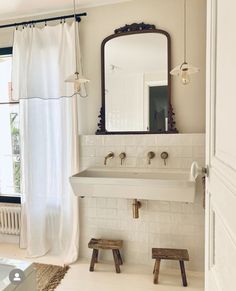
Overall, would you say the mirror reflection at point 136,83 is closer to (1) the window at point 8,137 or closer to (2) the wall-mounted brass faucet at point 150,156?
(2) the wall-mounted brass faucet at point 150,156

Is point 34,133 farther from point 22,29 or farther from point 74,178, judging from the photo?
point 22,29

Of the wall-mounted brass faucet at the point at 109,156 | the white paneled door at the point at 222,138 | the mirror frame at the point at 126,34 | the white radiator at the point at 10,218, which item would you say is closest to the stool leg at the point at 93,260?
the wall-mounted brass faucet at the point at 109,156

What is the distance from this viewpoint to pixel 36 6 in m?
2.61

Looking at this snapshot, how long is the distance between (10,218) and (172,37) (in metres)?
2.63

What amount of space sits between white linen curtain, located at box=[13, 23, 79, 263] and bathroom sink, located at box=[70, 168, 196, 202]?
440 millimetres

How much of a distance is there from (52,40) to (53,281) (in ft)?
7.65

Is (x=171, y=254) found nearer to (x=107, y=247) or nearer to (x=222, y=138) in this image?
(x=107, y=247)

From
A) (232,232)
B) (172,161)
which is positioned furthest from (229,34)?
(172,161)

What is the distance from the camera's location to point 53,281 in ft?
7.61

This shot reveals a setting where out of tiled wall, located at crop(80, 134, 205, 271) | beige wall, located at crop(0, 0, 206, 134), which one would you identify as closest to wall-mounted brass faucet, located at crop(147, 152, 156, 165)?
tiled wall, located at crop(80, 134, 205, 271)

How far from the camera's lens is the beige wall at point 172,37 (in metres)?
2.36

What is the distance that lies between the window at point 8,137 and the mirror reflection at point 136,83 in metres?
1.20

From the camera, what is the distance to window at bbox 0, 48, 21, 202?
305 centimetres

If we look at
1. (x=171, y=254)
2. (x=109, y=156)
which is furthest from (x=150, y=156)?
(x=171, y=254)
